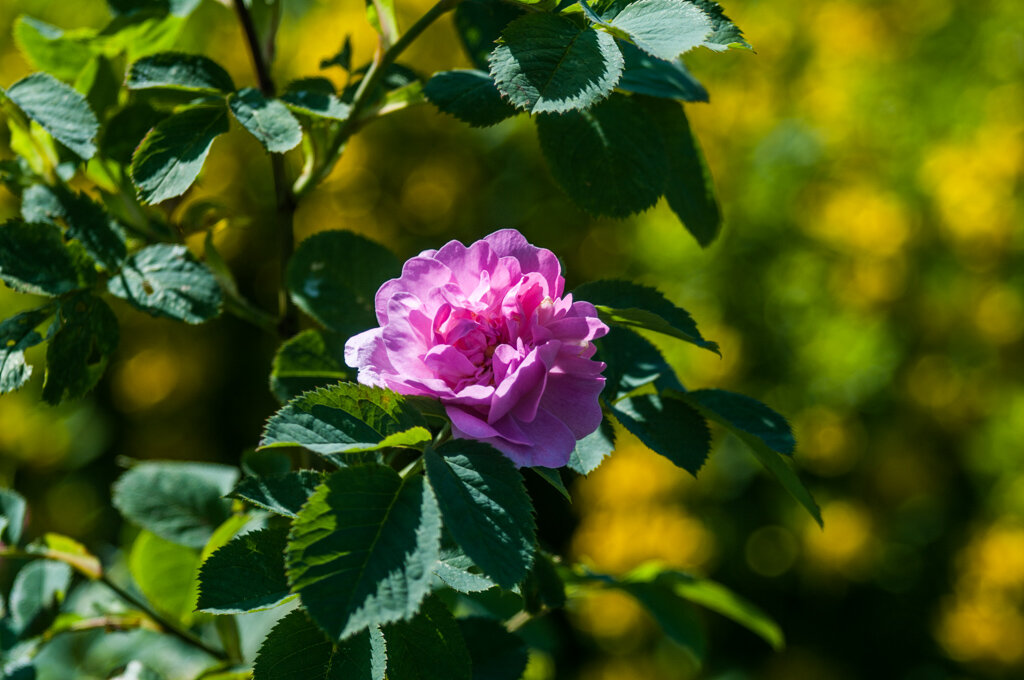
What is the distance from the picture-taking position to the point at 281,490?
19.5 inches

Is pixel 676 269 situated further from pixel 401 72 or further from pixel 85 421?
pixel 85 421

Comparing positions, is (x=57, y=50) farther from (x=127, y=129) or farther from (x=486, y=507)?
(x=486, y=507)

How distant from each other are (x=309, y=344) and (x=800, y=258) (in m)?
1.60

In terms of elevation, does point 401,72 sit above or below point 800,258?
above

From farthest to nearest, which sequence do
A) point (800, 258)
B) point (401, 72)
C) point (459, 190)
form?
point (459, 190) < point (800, 258) < point (401, 72)

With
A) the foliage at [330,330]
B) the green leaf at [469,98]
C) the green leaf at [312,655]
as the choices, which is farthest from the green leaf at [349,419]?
the green leaf at [469,98]

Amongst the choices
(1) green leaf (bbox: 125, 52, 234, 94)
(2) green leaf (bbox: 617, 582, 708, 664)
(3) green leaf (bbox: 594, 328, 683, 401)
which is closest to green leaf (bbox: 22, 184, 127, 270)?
(1) green leaf (bbox: 125, 52, 234, 94)

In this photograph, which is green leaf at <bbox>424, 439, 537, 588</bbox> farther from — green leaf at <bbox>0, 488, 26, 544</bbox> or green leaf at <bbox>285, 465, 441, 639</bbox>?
green leaf at <bbox>0, 488, 26, 544</bbox>

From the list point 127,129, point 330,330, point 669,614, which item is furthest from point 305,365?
point 669,614

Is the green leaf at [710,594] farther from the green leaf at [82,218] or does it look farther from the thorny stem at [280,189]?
the green leaf at [82,218]

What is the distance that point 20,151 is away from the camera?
2.29 ft

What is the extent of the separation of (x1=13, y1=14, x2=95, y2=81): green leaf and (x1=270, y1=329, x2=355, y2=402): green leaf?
0.33m

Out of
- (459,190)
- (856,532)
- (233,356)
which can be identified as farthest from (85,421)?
(856,532)

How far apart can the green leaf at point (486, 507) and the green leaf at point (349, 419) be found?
0.02m
